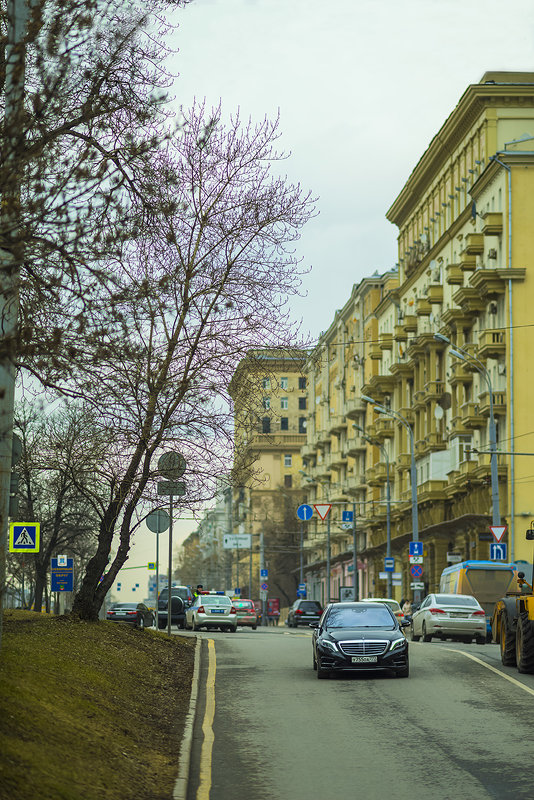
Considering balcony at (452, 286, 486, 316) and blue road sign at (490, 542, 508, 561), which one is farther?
balcony at (452, 286, 486, 316)

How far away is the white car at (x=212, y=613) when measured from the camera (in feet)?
154

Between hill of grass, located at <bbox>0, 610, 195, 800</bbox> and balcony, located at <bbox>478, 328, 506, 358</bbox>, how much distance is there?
40.1 meters

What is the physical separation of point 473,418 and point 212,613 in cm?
2062

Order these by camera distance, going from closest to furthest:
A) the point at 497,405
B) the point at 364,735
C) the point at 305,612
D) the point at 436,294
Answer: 1. the point at 364,735
2. the point at 497,405
3. the point at 305,612
4. the point at 436,294

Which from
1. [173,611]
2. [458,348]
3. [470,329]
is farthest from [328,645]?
[470,329]

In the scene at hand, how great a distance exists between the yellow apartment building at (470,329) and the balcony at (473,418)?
0.26ft

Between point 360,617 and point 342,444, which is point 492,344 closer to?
point 360,617

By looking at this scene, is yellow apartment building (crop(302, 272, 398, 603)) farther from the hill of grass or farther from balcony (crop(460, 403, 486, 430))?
the hill of grass

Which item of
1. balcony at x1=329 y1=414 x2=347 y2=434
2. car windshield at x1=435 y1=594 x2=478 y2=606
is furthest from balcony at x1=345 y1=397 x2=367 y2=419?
A: car windshield at x1=435 y1=594 x2=478 y2=606

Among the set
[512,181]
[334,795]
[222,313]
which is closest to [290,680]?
[222,313]

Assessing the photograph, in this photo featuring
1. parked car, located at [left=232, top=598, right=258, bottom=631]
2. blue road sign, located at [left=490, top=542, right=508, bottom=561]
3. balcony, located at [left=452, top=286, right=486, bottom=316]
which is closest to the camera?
blue road sign, located at [left=490, top=542, right=508, bottom=561]

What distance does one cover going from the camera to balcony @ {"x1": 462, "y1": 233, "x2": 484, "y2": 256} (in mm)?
64500

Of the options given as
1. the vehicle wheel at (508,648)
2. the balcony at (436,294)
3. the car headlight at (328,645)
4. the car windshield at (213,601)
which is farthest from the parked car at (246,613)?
the car headlight at (328,645)

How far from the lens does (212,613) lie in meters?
47.2
